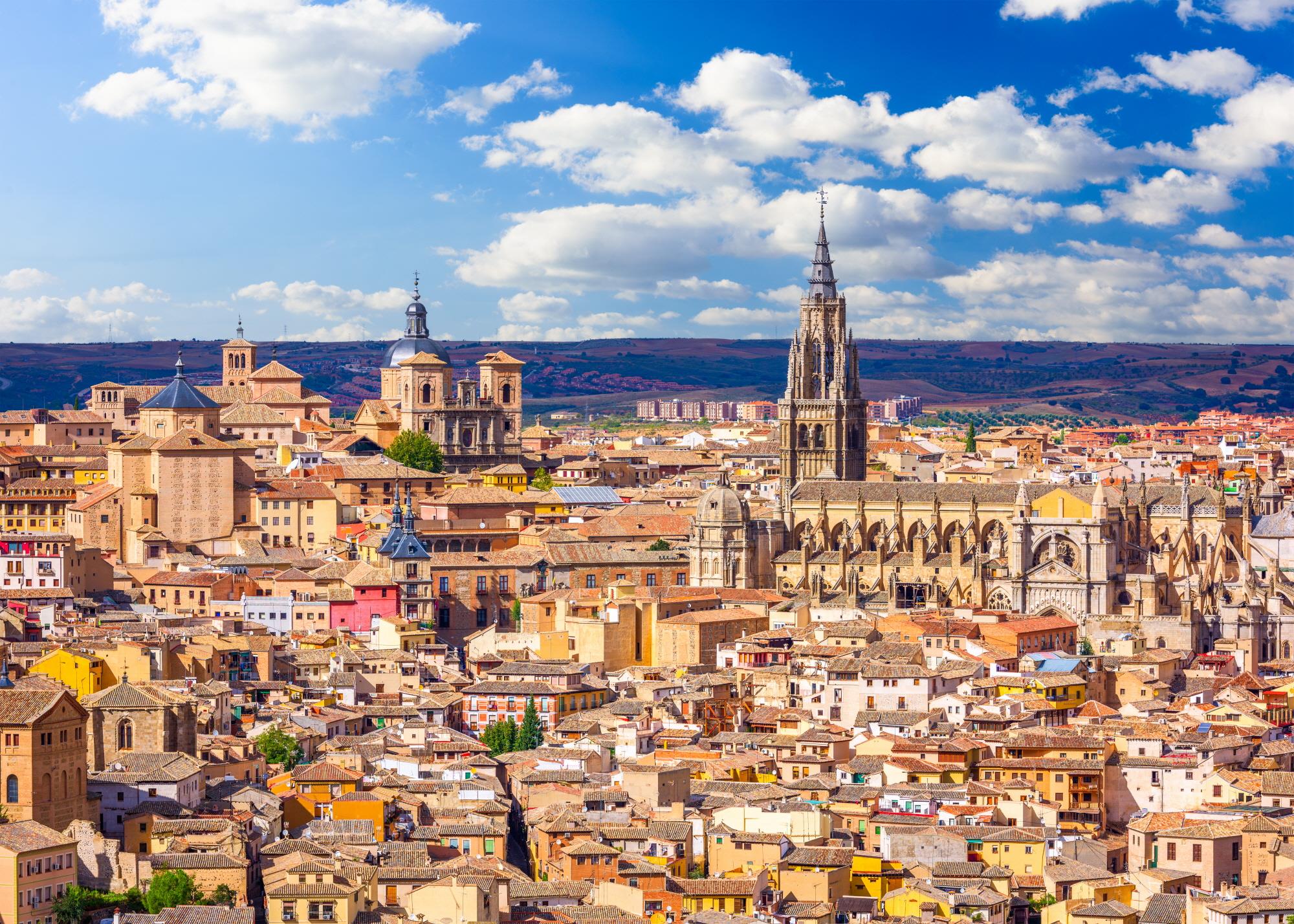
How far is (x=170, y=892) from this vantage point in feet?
150

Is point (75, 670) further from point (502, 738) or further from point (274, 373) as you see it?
point (274, 373)

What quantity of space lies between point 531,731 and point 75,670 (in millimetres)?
12244

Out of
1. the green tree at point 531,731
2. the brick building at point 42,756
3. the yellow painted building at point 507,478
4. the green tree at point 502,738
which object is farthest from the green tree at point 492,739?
the yellow painted building at point 507,478

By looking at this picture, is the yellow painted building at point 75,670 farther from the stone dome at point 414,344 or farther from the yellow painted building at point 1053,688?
the stone dome at point 414,344

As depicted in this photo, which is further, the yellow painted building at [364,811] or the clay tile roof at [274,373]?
the clay tile roof at [274,373]

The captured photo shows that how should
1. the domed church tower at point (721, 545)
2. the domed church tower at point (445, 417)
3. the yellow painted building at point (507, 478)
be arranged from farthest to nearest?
the domed church tower at point (445, 417), the yellow painted building at point (507, 478), the domed church tower at point (721, 545)

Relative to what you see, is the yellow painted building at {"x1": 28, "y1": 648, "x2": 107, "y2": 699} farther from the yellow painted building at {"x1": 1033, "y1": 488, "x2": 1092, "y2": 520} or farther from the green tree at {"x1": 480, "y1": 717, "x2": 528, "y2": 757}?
the yellow painted building at {"x1": 1033, "y1": 488, "x2": 1092, "y2": 520}

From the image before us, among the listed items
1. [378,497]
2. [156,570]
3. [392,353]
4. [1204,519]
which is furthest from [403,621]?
[392,353]

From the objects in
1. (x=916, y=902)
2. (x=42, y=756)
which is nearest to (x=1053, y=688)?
(x=916, y=902)

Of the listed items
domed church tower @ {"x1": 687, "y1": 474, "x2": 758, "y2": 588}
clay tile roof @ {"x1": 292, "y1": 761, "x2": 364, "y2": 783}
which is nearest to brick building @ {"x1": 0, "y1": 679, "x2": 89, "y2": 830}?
clay tile roof @ {"x1": 292, "y1": 761, "x2": 364, "y2": 783}

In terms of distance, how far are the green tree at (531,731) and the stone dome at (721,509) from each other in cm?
2427

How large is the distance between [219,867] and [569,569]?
43.4 meters

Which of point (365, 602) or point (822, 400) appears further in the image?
point (822, 400)

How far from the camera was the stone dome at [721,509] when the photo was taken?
91.4 meters
